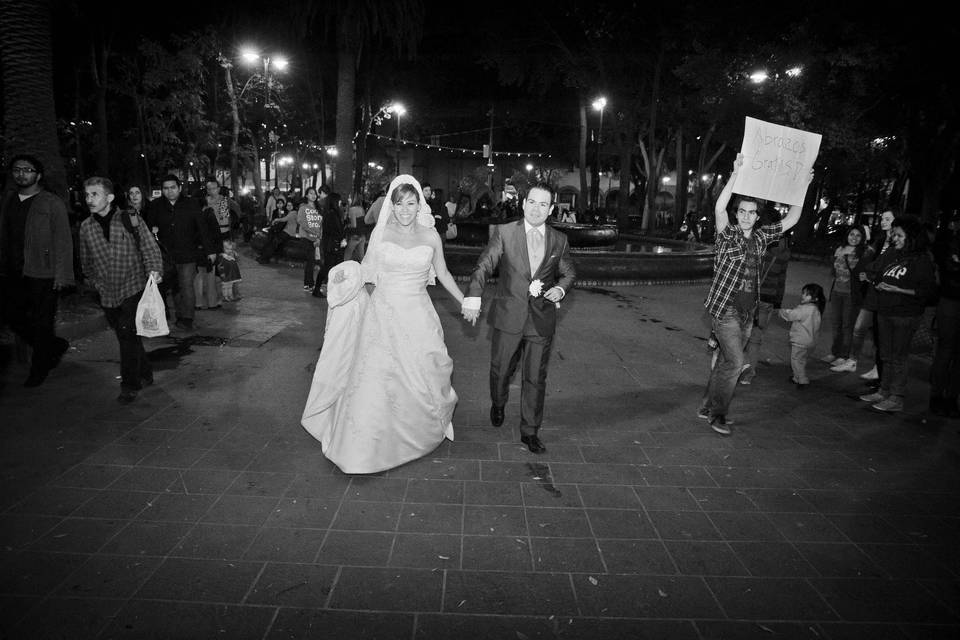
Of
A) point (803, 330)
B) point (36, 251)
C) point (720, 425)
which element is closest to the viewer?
point (720, 425)

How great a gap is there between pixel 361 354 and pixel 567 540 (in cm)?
189

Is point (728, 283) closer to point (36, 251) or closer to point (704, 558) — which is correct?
point (704, 558)

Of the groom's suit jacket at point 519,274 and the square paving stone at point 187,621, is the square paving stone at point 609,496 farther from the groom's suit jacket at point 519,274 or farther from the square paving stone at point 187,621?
the square paving stone at point 187,621

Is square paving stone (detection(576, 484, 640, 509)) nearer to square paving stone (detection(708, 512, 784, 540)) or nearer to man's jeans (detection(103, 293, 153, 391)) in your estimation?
square paving stone (detection(708, 512, 784, 540))

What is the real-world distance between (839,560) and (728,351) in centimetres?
210

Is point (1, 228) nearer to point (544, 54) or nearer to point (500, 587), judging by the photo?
point (500, 587)

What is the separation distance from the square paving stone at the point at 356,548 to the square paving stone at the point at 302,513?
167mm

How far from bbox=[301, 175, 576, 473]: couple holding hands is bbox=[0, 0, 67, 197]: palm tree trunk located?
614 cm

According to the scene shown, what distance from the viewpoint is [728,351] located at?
5.30 metres

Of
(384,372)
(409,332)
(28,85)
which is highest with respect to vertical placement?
(28,85)

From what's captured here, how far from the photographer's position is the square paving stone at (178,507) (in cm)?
367

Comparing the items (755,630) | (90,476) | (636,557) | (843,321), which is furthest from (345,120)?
(755,630)

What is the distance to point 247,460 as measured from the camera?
4.46 meters

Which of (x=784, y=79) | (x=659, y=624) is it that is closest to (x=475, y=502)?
(x=659, y=624)
